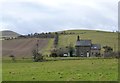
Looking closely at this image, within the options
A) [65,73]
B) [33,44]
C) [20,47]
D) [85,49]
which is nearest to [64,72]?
[65,73]

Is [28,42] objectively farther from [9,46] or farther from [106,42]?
[106,42]

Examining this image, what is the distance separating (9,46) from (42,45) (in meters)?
15.1

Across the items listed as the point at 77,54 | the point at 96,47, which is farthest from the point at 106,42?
the point at 77,54

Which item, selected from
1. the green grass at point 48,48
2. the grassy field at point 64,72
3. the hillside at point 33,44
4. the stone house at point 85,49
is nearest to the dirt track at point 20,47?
the hillside at point 33,44

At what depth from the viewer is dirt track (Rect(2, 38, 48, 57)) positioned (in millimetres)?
124775

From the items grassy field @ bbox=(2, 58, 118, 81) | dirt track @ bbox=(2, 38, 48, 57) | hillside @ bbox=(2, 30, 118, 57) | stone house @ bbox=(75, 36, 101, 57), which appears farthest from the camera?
stone house @ bbox=(75, 36, 101, 57)

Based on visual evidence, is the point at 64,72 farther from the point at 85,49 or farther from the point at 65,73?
the point at 85,49

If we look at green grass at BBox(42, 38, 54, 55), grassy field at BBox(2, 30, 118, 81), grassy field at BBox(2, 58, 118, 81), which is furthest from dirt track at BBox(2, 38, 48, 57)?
grassy field at BBox(2, 58, 118, 81)

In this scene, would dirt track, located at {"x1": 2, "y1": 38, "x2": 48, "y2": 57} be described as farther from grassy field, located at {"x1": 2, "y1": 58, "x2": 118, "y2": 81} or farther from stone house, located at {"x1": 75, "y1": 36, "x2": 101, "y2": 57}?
grassy field, located at {"x1": 2, "y1": 58, "x2": 118, "y2": 81}

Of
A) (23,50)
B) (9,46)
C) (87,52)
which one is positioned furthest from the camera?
(9,46)

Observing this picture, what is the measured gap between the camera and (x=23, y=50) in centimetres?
12900

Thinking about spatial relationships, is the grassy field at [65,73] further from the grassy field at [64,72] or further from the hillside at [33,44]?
the hillside at [33,44]

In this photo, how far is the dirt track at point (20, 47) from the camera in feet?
409

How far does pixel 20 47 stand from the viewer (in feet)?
458
